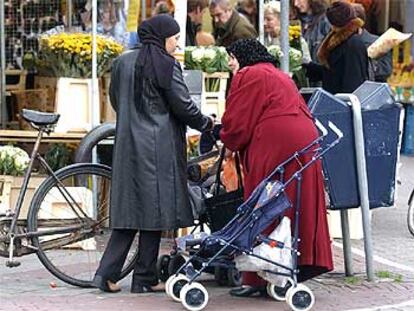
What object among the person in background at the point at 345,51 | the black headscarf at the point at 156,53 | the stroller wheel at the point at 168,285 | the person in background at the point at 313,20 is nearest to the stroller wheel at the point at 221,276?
the stroller wheel at the point at 168,285

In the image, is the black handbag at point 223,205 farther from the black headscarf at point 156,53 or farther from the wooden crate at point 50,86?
the wooden crate at point 50,86

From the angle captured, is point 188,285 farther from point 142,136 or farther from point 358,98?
point 358,98

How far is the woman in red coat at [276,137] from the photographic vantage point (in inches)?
311

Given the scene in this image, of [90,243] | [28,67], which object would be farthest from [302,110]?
[28,67]

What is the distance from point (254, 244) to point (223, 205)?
0.58 meters

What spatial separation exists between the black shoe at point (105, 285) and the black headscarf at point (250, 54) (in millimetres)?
1780

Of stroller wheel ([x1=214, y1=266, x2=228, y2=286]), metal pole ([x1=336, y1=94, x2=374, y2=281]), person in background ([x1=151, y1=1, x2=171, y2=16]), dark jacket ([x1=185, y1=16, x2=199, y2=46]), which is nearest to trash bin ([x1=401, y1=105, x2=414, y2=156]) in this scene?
dark jacket ([x1=185, y1=16, x2=199, y2=46])

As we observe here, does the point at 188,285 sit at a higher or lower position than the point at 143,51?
lower

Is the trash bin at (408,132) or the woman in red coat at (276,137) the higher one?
the woman in red coat at (276,137)

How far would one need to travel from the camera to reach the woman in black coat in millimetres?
8172

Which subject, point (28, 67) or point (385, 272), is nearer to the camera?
point (385, 272)

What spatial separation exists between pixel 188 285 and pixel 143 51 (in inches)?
64.8

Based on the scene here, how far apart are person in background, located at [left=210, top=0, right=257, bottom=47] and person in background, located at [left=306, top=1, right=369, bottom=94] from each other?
748 millimetres

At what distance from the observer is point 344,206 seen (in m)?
8.64
